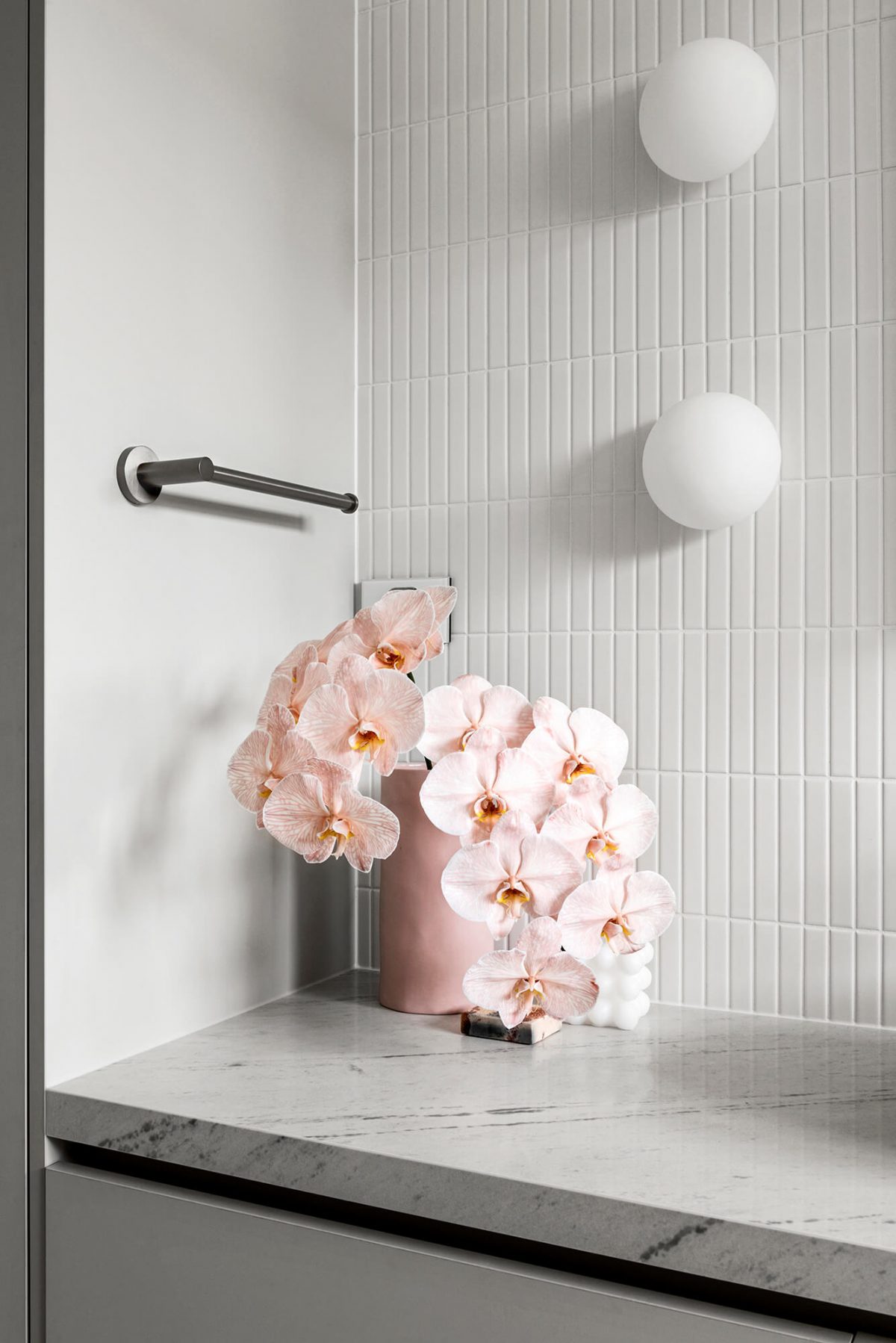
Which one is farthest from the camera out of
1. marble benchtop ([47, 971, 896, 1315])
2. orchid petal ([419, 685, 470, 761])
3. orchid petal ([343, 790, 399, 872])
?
orchid petal ([419, 685, 470, 761])

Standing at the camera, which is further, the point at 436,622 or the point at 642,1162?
the point at 436,622

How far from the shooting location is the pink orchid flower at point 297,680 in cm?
94

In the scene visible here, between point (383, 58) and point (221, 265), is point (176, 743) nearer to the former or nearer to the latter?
point (221, 265)

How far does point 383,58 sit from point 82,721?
87 cm

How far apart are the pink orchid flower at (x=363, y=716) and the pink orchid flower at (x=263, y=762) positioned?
3 centimetres

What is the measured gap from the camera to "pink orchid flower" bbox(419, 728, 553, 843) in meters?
0.94

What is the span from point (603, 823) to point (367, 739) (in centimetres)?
22

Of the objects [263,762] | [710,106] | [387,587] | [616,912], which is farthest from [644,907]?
[710,106]

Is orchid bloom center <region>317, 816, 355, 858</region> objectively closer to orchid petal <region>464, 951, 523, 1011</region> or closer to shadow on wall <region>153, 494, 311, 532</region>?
orchid petal <region>464, 951, 523, 1011</region>

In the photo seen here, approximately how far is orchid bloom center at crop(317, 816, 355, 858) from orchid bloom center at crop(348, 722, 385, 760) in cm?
6

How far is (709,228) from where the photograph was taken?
1123mm

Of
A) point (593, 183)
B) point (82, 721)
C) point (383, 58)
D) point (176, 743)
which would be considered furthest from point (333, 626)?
point (383, 58)

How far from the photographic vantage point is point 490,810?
3.10 feet

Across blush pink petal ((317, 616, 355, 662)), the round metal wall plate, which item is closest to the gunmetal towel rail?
the round metal wall plate
